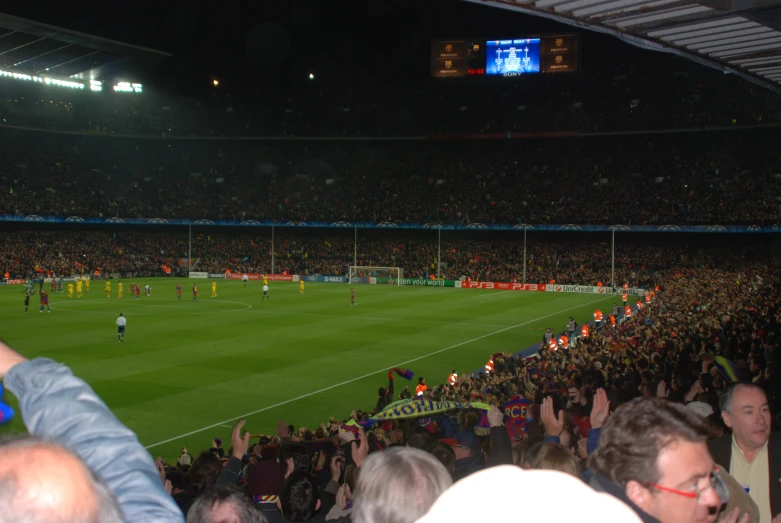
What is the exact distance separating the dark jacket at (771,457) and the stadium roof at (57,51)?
187 ft

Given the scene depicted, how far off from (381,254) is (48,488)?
7382 cm

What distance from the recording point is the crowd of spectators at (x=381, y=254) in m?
63.6

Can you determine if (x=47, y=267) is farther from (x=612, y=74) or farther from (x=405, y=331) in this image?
(x=612, y=74)

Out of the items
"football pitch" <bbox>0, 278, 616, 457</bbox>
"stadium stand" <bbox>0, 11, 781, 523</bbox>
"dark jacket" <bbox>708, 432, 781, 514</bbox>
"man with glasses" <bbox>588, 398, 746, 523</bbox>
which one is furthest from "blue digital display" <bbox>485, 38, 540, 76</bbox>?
"man with glasses" <bbox>588, 398, 746, 523</bbox>

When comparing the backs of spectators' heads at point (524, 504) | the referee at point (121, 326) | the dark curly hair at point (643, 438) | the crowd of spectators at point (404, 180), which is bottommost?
the referee at point (121, 326)

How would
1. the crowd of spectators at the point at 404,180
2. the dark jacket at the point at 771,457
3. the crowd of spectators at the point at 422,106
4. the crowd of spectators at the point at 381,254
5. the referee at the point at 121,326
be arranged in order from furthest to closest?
1. the crowd of spectators at the point at 422,106
2. the crowd of spectators at the point at 404,180
3. the crowd of spectators at the point at 381,254
4. the referee at the point at 121,326
5. the dark jacket at the point at 771,457

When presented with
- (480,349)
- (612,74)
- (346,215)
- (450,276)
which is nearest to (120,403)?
(480,349)

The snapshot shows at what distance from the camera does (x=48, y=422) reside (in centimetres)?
167

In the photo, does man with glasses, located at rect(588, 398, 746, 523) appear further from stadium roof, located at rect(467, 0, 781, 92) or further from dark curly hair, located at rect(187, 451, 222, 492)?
dark curly hair, located at rect(187, 451, 222, 492)

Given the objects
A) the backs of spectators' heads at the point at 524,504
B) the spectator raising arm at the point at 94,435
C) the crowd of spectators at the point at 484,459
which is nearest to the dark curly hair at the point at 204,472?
the crowd of spectators at the point at 484,459

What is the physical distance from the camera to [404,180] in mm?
80125

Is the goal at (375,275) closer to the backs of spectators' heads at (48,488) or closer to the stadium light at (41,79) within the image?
the stadium light at (41,79)

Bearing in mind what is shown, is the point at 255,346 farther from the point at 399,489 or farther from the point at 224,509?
the point at 399,489

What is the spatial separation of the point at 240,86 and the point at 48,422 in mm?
89558
